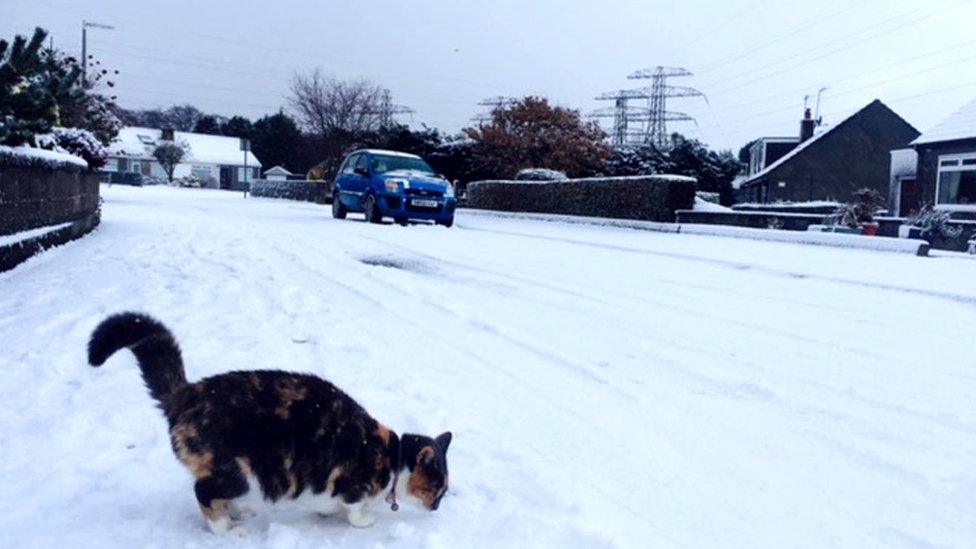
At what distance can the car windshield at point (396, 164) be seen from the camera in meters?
19.4

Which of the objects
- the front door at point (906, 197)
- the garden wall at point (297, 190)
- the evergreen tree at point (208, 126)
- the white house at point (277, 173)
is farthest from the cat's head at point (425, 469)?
the evergreen tree at point (208, 126)

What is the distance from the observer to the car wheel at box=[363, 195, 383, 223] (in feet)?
61.6

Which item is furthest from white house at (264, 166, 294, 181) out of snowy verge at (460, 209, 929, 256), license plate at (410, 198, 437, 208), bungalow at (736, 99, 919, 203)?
license plate at (410, 198, 437, 208)

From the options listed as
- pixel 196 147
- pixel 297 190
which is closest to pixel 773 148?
pixel 297 190

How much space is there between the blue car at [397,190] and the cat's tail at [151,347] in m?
15.6

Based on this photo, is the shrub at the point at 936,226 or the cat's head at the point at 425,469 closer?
the cat's head at the point at 425,469

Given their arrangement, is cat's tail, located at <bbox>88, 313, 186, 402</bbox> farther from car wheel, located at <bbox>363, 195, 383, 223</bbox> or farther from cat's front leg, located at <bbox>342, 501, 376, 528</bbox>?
car wheel, located at <bbox>363, 195, 383, 223</bbox>

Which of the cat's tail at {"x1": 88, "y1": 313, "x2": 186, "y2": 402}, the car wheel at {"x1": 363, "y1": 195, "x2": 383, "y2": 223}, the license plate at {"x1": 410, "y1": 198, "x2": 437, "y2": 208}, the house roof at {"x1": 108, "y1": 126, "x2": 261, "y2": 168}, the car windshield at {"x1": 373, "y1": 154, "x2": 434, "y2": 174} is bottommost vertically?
the cat's tail at {"x1": 88, "y1": 313, "x2": 186, "y2": 402}

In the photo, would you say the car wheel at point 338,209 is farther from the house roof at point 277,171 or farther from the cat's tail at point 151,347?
the house roof at point 277,171

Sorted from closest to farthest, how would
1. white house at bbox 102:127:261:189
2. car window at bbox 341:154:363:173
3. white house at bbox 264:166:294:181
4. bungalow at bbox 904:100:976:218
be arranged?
car window at bbox 341:154:363:173
bungalow at bbox 904:100:976:218
white house at bbox 264:166:294:181
white house at bbox 102:127:261:189

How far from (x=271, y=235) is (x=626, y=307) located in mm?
8597

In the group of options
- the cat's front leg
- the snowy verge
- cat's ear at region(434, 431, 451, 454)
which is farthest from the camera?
the snowy verge

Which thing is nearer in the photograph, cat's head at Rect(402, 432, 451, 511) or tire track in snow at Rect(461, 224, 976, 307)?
cat's head at Rect(402, 432, 451, 511)

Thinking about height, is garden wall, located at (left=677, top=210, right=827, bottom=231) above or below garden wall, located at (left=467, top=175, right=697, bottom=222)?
below
